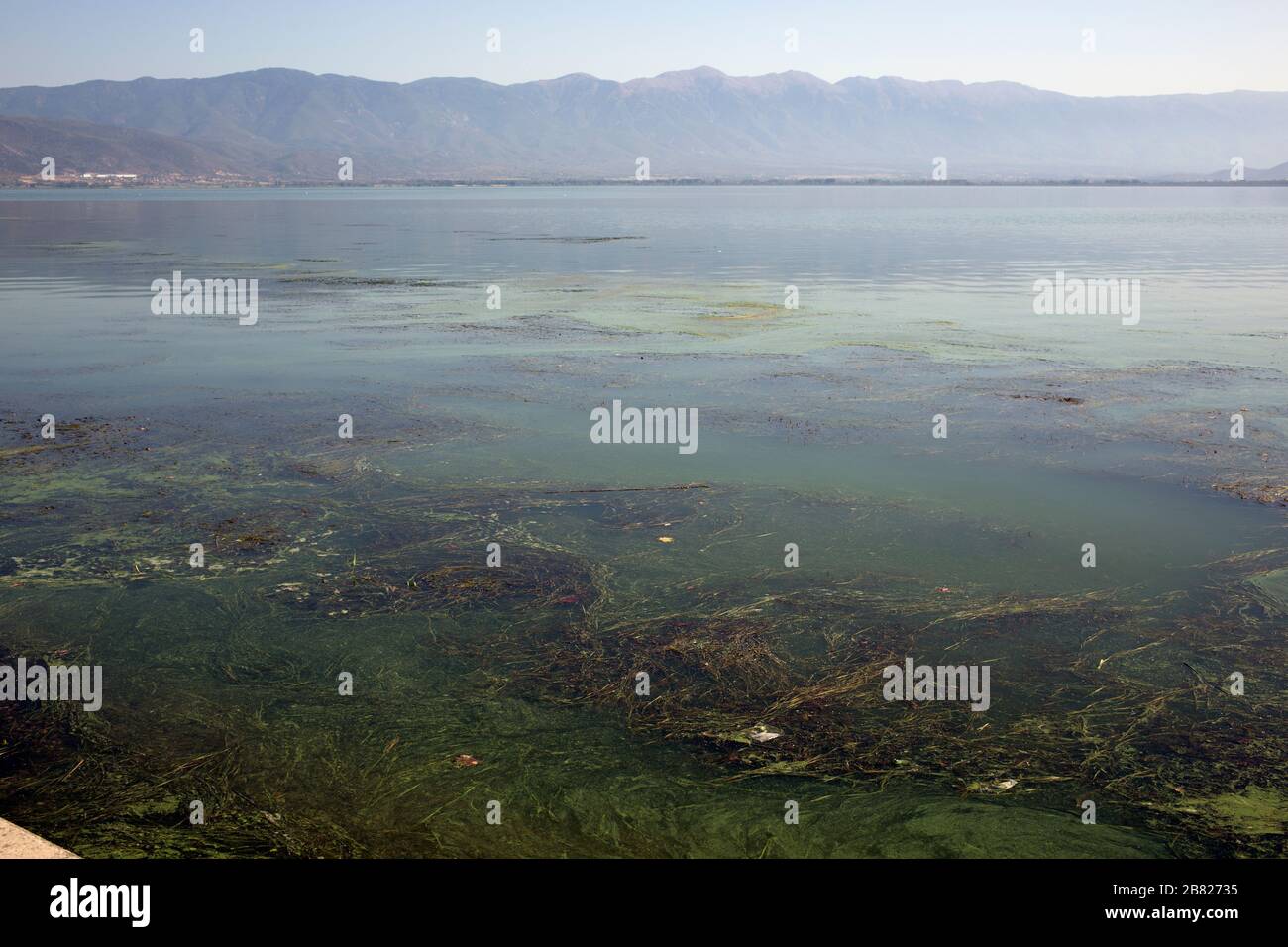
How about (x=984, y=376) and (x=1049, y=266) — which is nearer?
(x=984, y=376)
